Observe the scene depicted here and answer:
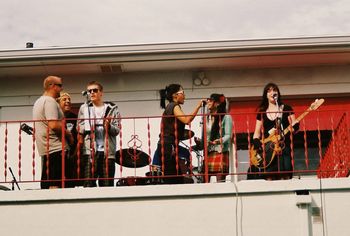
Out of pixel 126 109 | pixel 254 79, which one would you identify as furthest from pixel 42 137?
pixel 254 79

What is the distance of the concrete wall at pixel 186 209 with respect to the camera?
9438 millimetres

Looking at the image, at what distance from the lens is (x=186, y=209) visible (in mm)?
9531

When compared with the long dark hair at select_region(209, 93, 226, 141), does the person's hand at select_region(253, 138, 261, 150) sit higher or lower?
lower

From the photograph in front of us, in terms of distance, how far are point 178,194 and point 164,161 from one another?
55 cm

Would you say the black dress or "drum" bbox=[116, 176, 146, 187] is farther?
"drum" bbox=[116, 176, 146, 187]

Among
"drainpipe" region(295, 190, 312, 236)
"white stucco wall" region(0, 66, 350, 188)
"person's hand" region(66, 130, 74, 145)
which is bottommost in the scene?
"drainpipe" region(295, 190, 312, 236)

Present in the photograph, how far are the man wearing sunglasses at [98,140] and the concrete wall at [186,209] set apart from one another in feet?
1.52

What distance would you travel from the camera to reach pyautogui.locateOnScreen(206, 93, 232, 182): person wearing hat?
1016 cm

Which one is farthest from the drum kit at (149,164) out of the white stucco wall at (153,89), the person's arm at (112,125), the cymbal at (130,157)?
the white stucco wall at (153,89)

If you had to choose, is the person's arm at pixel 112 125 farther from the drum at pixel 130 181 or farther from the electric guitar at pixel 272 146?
the electric guitar at pixel 272 146

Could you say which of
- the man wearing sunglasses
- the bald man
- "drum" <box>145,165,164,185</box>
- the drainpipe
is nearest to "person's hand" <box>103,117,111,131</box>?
the man wearing sunglasses

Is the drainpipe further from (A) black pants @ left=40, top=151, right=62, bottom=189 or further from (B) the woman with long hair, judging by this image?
(A) black pants @ left=40, top=151, right=62, bottom=189

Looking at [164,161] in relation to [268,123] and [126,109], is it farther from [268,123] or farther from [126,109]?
[126,109]

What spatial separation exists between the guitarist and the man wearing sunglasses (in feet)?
6.09
